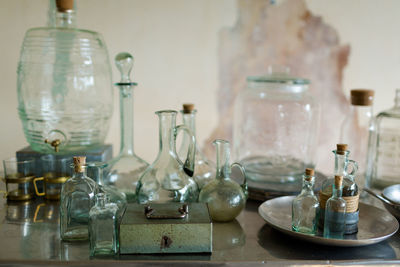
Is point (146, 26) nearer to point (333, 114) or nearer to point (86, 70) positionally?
point (86, 70)

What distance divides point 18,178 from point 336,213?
0.84 m

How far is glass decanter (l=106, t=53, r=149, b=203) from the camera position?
1125 mm

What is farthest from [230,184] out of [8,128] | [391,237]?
[8,128]

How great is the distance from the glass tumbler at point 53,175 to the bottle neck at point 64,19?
1.28 feet

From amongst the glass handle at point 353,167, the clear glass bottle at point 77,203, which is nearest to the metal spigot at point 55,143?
the clear glass bottle at point 77,203

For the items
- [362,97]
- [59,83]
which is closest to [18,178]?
[59,83]

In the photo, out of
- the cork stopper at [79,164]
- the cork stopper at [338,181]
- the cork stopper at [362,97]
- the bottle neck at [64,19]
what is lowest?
the cork stopper at [338,181]

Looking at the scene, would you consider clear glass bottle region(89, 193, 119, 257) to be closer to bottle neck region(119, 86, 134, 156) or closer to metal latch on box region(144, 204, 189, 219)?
metal latch on box region(144, 204, 189, 219)

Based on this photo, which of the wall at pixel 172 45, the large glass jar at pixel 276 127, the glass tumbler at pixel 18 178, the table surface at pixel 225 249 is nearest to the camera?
the table surface at pixel 225 249

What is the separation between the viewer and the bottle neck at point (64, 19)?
1.18 metres

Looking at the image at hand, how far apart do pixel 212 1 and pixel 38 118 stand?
924 millimetres

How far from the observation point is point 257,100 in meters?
1.31

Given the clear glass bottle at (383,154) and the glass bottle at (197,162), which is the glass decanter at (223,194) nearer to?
the glass bottle at (197,162)

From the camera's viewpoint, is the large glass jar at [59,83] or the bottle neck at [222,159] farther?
the large glass jar at [59,83]
